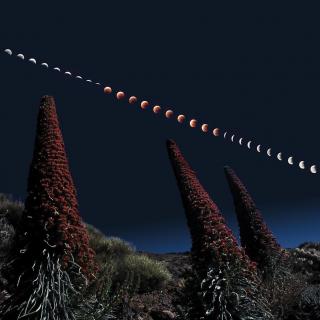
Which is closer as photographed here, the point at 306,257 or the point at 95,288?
the point at 95,288

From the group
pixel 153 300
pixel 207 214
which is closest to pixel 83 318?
pixel 207 214

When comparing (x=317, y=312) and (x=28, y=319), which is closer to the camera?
(x=28, y=319)

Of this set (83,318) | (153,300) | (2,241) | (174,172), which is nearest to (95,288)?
(83,318)

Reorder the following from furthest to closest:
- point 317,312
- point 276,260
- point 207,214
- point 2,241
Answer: point 2,241, point 276,260, point 317,312, point 207,214

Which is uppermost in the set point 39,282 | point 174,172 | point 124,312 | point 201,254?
point 174,172

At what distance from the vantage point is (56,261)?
5477 mm

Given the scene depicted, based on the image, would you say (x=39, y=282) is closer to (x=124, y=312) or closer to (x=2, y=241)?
(x=124, y=312)

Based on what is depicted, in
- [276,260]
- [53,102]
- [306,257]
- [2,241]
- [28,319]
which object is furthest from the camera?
[306,257]

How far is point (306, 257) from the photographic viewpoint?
52.8 ft

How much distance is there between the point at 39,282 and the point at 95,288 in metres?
0.73

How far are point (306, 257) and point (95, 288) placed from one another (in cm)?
1276

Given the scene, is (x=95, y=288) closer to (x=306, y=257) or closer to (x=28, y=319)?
(x=28, y=319)

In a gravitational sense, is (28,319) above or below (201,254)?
below

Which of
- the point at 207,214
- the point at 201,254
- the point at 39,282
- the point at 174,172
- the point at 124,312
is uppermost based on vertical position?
the point at 174,172
